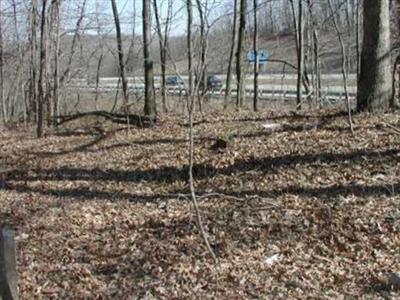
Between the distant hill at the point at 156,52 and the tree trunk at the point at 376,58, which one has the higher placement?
the distant hill at the point at 156,52

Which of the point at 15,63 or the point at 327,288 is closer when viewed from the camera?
the point at 327,288

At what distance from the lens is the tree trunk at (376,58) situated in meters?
10.7

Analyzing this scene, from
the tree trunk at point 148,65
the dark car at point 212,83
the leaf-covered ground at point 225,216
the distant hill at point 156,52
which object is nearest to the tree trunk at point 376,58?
the leaf-covered ground at point 225,216

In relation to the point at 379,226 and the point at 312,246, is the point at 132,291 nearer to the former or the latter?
the point at 312,246

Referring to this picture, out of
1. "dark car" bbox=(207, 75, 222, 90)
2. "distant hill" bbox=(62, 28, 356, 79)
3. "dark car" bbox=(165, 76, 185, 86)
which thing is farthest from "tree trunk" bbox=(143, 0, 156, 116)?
"dark car" bbox=(207, 75, 222, 90)

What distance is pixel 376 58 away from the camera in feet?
35.5

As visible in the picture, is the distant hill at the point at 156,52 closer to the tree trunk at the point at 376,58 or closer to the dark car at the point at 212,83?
the dark car at the point at 212,83

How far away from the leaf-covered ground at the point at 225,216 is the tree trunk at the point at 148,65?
3761mm

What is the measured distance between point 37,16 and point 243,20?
23.2 feet

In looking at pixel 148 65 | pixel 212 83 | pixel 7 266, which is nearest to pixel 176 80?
pixel 7 266

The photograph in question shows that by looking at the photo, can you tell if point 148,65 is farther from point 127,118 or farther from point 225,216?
point 225,216

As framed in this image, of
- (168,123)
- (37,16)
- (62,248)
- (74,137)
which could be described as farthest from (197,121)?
(37,16)

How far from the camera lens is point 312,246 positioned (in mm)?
6629

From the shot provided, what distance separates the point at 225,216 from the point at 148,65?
931 centimetres
